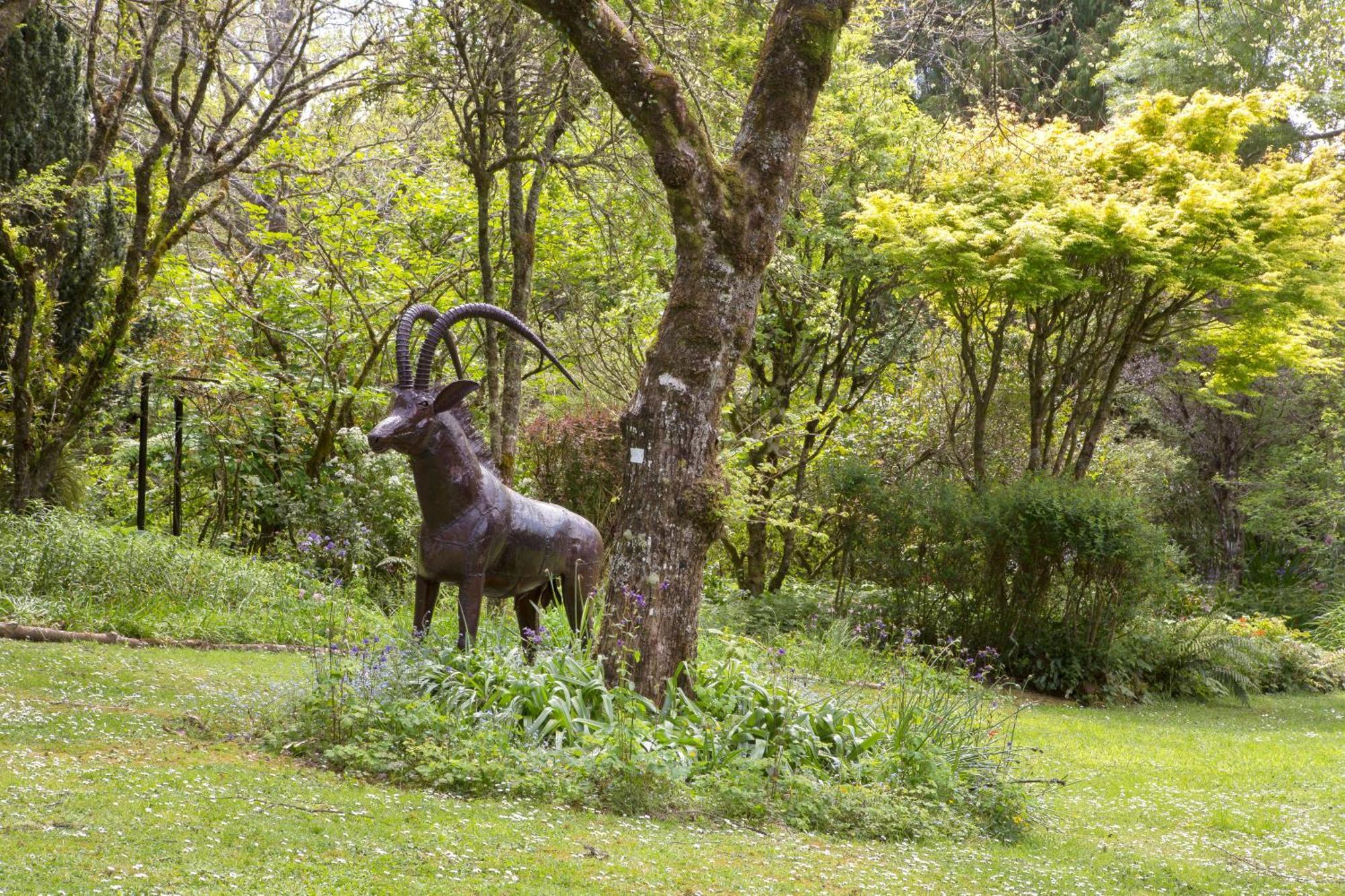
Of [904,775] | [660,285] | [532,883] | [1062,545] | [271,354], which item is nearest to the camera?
[532,883]

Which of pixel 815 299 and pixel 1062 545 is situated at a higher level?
pixel 815 299

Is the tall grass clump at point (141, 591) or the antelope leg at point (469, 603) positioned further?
the tall grass clump at point (141, 591)

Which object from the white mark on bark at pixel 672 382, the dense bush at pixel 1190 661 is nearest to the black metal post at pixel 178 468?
the white mark on bark at pixel 672 382

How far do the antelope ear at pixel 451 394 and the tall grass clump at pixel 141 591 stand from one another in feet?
8.46

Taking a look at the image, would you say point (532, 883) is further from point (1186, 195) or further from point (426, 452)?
point (1186, 195)

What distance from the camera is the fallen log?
8.72 meters

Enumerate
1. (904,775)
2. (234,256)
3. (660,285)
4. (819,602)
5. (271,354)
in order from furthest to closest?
1. (660,285)
2. (234,256)
3. (271,354)
4. (819,602)
5. (904,775)

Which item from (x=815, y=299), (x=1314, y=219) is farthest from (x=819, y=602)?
(x=1314, y=219)

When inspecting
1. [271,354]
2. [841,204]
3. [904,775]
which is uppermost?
[841,204]

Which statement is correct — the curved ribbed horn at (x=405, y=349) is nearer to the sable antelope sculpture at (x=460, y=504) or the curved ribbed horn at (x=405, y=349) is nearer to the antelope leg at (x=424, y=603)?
the sable antelope sculpture at (x=460, y=504)

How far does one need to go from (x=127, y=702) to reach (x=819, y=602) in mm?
9144

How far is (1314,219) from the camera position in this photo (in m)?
14.0

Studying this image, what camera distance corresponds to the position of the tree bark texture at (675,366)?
6.98 meters

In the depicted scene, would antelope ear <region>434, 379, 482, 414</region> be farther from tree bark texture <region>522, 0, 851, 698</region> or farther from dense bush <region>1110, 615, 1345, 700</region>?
dense bush <region>1110, 615, 1345, 700</region>
